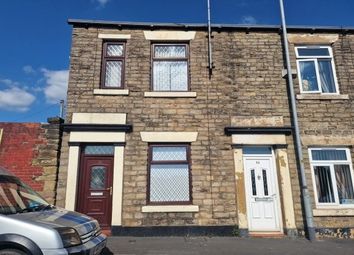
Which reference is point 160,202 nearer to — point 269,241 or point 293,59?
point 269,241

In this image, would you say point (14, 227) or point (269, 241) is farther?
point (269, 241)

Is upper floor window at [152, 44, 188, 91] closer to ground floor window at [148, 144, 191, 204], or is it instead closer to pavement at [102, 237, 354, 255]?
ground floor window at [148, 144, 191, 204]

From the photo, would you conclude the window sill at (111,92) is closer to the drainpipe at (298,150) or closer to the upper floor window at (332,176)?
the drainpipe at (298,150)

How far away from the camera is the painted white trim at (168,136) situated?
29.4ft

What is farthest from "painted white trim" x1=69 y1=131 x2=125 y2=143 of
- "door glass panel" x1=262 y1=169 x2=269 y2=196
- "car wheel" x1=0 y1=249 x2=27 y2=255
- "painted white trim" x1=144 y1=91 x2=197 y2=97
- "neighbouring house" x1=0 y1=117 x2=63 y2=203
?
"car wheel" x1=0 y1=249 x2=27 y2=255

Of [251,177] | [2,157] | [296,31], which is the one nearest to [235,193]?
[251,177]

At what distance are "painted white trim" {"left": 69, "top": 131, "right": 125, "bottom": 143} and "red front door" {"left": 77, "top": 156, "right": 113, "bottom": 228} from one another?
510mm

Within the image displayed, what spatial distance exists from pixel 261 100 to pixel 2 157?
25.8ft

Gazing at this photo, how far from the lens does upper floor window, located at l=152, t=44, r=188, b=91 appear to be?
9.73 m

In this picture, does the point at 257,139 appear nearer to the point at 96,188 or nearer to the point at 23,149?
the point at 96,188

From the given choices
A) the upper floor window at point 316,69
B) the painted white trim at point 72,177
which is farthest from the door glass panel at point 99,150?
the upper floor window at point 316,69

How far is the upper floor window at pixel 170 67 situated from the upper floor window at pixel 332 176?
15.2ft

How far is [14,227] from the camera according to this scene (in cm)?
396

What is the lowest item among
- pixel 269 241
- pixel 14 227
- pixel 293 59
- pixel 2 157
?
pixel 269 241
